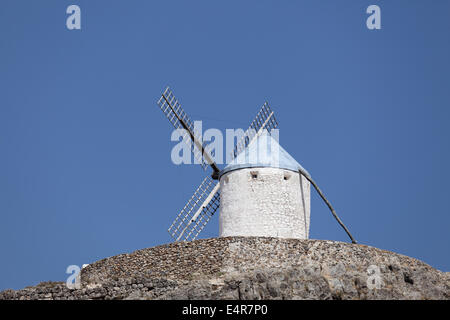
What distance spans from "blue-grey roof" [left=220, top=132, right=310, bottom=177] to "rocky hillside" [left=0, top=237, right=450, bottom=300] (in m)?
4.62

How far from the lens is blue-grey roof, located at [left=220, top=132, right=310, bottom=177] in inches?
1359

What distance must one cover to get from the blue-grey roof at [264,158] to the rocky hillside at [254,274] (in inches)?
182

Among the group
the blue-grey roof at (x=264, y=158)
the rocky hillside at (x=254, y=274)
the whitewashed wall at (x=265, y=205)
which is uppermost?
the blue-grey roof at (x=264, y=158)

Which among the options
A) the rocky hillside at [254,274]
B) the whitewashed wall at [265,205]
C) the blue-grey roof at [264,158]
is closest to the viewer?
the rocky hillside at [254,274]

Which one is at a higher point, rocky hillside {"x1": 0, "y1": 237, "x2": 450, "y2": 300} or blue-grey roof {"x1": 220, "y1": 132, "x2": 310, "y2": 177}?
blue-grey roof {"x1": 220, "y1": 132, "x2": 310, "y2": 177}

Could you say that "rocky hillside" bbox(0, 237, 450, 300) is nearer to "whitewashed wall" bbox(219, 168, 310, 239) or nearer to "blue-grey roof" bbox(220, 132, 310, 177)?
"whitewashed wall" bbox(219, 168, 310, 239)

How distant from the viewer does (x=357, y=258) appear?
101 feet

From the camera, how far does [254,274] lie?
1033 inches

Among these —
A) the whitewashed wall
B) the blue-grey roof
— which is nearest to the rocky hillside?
the whitewashed wall

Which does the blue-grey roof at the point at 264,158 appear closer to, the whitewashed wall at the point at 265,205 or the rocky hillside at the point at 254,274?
the whitewashed wall at the point at 265,205

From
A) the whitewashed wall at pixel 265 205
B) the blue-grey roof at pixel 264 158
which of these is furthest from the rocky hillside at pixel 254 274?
the blue-grey roof at pixel 264 158

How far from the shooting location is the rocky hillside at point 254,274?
83.6 ft

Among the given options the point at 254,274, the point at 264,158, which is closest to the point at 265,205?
the point at 264,158

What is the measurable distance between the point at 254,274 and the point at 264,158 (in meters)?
9.26
